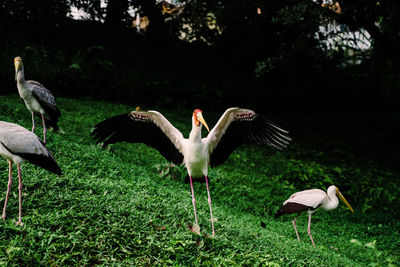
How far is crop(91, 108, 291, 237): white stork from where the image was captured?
3629 millimetres

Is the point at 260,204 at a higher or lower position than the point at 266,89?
lower

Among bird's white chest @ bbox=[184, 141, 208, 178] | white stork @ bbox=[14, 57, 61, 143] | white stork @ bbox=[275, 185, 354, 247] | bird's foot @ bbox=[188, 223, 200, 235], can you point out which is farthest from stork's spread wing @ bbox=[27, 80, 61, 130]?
white stork @ bbox=[275, 185, 354, 247]

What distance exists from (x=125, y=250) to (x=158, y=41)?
37.1 feet

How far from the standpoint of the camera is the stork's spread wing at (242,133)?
3646 mm

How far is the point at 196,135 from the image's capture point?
138 inches

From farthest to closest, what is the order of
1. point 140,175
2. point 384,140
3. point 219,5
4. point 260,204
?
point 384,140 → point 219,5 → point 260,204 → point 140,175

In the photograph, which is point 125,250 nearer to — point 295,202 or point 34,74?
point 295,202

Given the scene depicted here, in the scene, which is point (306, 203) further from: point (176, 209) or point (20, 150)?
point (20, 150)

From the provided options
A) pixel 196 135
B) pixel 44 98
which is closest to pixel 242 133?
pixel 196 135

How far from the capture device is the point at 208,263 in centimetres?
309

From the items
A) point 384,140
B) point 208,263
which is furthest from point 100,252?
point 384,140

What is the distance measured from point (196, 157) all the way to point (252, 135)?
2.15 ft

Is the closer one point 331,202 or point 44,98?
point 331,202

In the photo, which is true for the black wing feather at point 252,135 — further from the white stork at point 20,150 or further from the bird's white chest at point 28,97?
the bird's white chest at point 28,97
